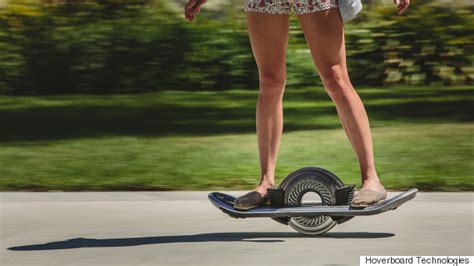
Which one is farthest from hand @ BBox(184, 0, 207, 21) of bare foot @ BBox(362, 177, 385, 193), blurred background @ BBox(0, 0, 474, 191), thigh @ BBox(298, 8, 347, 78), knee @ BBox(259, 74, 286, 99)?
blurred background @ BBox(0, 0, 474, 191)

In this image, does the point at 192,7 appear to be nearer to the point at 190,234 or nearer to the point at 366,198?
the point at 190,234

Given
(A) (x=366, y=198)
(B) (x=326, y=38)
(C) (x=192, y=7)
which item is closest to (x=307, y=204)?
(A) (x=366, y=198)

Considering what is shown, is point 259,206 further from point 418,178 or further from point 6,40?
point 6,40

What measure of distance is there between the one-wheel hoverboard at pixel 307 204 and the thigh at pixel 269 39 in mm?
598

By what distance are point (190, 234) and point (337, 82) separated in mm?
1195

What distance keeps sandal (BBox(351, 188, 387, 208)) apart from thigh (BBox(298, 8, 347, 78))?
66 centimetres

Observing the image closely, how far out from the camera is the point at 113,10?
59.3ft

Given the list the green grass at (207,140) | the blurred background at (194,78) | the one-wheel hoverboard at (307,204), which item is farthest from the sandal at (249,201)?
the blurred background at (194,78)

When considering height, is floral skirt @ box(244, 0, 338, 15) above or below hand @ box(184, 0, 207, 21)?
below

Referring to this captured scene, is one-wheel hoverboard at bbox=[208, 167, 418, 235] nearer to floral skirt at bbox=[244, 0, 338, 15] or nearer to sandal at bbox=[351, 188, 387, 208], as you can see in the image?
sandal at bbox=[351, 188, 387, 208]

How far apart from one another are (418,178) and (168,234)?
294cm

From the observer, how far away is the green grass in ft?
32.9

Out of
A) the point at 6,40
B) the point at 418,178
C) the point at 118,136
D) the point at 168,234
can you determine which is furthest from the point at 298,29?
the point at 168,234

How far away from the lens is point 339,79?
23.1ft
